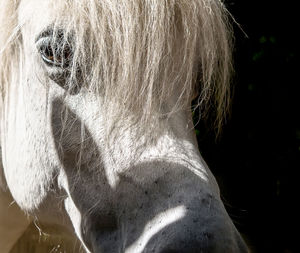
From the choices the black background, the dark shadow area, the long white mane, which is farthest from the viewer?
the black background

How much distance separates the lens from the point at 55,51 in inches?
49.8

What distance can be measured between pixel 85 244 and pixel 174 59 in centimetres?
54

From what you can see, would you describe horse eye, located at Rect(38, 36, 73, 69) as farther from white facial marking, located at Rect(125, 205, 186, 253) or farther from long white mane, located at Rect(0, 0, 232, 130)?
white facial marking, located at Rect(125, 205, 186, 253)

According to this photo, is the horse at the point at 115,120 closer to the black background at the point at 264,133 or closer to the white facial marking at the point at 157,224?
the white facial marking at the point at 157,224

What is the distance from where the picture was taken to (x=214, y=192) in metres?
1.13

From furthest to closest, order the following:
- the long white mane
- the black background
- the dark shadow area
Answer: the black background → the long white mane → the dark shadow area

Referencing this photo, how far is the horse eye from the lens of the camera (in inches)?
49.3

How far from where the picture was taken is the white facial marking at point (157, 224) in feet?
3.41

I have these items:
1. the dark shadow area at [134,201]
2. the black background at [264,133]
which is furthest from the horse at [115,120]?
the black background at [264,133]

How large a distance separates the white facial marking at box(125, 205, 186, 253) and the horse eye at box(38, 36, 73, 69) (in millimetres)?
478

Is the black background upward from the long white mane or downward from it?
downward

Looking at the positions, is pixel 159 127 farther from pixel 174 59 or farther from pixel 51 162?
pixel 51 162

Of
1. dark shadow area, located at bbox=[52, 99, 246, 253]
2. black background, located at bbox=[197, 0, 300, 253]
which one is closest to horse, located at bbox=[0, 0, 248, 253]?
dark shadow area, located at bbox=[52, 99, 246, 253]

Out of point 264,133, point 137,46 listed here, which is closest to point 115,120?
point 137,46
